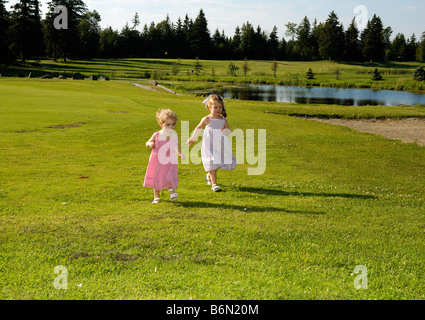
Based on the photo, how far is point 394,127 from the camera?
28.1 metres

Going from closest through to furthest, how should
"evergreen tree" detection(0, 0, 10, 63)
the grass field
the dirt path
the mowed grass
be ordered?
1. the mowed grass
2. the dirt path
3. "evergreen tree" detection(0, 0, 10, 63)
4. the grass field

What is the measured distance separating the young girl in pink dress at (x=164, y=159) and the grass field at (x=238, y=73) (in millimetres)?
50232

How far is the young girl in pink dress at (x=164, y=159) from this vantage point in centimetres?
963

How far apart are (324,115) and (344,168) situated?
19543 millimetres

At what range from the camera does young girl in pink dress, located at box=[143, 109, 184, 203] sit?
31.6 ft

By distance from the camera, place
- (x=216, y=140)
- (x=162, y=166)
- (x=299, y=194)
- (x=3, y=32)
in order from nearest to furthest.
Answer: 1. (x=162, y=166)
2. (x=299, y=194)
3. (x=216, y=140)
4. (x=3, y=32)

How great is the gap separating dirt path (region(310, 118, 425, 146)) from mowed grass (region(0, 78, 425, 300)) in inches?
328

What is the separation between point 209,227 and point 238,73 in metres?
98.6

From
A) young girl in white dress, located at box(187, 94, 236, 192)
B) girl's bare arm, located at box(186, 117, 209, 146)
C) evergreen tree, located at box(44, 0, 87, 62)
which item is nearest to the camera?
girl's bare arm, located at box(186, 117, 209, 146)

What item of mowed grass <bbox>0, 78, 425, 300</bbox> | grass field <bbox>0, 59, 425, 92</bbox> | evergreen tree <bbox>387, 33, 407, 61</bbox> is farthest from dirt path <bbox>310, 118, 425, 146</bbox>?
evergreen tree <bbox>387, 33, 407, 61</bbox>

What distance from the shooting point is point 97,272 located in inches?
226

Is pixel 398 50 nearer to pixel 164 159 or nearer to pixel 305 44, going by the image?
pixel 305 44

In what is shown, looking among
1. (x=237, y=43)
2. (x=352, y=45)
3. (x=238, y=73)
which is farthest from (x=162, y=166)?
(x=237, y=43)

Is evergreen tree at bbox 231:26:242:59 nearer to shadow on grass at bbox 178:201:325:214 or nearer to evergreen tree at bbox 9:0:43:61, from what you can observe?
evergreen tree at bbox 9:0:43:61
